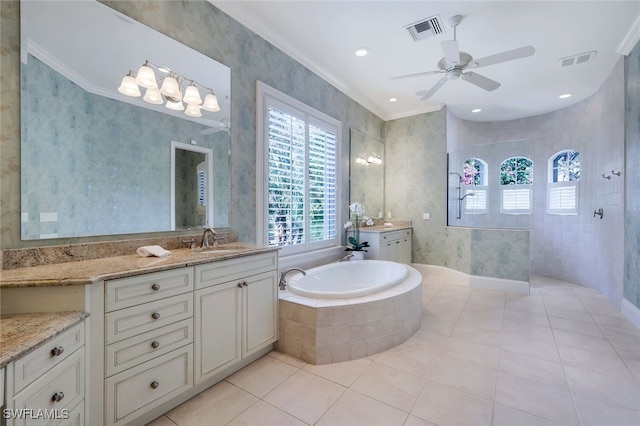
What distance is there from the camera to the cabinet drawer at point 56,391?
943mm

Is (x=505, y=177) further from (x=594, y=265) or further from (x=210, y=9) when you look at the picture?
(x=210, y=9)

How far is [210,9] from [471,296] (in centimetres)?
445

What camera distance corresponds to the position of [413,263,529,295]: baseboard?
3.95 meters

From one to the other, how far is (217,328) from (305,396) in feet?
2.41

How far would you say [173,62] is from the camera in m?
2.09

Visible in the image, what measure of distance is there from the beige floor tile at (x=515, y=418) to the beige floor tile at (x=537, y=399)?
0.04 m

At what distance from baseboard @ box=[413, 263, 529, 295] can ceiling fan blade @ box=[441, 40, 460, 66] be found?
3.15m

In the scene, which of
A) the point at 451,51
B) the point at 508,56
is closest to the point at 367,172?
the point at 451,51

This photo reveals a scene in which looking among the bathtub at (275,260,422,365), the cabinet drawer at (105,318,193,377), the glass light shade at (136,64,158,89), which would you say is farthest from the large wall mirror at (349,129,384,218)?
the cabinet drawer at (105,318,193,377)

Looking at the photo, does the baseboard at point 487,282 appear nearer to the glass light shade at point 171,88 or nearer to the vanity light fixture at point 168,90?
the vanity light fixture at point 168,90

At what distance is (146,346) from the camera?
1.49 metres

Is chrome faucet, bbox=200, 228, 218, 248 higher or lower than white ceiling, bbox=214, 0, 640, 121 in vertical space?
lower

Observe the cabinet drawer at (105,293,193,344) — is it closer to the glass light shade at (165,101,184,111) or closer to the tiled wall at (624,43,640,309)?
the glass light shade at (165,101,184,111)

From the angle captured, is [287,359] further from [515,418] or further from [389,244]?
[389,244]
